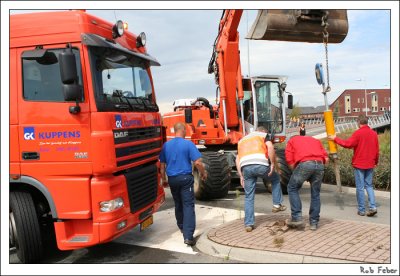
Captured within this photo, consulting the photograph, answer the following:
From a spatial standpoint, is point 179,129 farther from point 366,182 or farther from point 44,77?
point 366,182

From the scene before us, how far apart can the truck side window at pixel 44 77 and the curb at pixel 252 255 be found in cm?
286

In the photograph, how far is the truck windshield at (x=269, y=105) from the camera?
1005cm

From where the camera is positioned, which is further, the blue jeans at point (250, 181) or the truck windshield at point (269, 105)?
the truck windshield at point (269, 105)

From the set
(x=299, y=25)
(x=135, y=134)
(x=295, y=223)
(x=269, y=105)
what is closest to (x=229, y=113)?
(x=269, y=105)

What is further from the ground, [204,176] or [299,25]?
[299,25]

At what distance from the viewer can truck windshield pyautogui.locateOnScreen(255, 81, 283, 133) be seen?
10055 millimetres

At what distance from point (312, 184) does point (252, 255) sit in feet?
5.19

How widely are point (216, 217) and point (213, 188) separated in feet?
5.01

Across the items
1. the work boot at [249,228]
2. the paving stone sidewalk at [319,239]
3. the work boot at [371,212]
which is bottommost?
the work boot at [371,212]

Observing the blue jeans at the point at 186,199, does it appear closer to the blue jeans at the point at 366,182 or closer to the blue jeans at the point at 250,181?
the blue jeans at the point at 250,181

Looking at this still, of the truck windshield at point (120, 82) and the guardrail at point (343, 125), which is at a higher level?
the truck windshield at point (120, 82)

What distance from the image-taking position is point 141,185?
5.57 meters

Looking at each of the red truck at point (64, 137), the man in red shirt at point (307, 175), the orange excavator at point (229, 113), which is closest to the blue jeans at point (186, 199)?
the red truck at point (64, 137)

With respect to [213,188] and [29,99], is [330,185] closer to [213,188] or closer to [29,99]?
[213,188]
